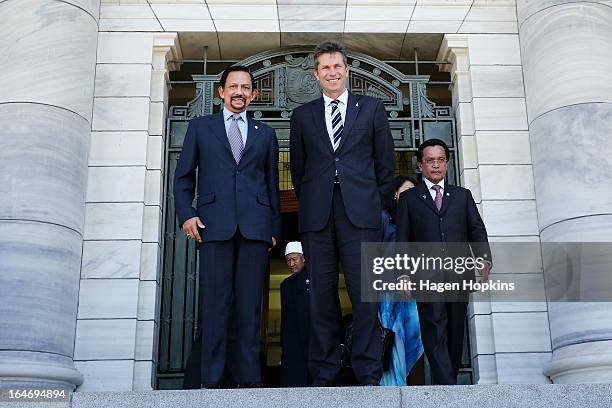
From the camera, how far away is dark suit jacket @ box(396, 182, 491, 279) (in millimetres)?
7418

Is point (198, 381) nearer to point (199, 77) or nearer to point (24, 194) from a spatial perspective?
point (24, 194)

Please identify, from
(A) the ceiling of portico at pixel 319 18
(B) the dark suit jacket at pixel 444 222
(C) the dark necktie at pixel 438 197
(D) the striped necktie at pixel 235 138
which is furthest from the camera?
(A) the ceiling of portico at pixel 319 18

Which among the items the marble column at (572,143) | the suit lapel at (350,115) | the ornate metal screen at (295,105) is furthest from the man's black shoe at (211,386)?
the marble column at (572,143)

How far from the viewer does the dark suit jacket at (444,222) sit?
7418 mm

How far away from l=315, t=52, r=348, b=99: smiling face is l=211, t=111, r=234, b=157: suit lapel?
88cm

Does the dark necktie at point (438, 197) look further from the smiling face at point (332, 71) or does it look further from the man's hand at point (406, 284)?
the smiling face at point (332, 71)

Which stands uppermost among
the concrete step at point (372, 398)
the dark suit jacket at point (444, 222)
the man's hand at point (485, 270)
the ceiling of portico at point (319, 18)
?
the ceiling of portico at point (319, 18)

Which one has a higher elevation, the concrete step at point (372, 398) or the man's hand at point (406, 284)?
the man's hand at point (406, 284)

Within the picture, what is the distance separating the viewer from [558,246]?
852 cm

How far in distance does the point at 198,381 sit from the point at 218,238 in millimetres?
1916

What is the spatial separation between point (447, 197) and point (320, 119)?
1478 mm

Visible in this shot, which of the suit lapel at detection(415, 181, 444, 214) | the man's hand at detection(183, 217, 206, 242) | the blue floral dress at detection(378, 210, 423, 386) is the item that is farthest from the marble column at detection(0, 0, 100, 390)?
the suit lapel at detection(415, 181, 444, 214)

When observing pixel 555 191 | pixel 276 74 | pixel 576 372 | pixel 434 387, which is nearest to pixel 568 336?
pixel 576 372

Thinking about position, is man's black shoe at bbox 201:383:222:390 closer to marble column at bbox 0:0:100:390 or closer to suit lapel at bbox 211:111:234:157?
suit lapel at bbox 211:111:234:157
